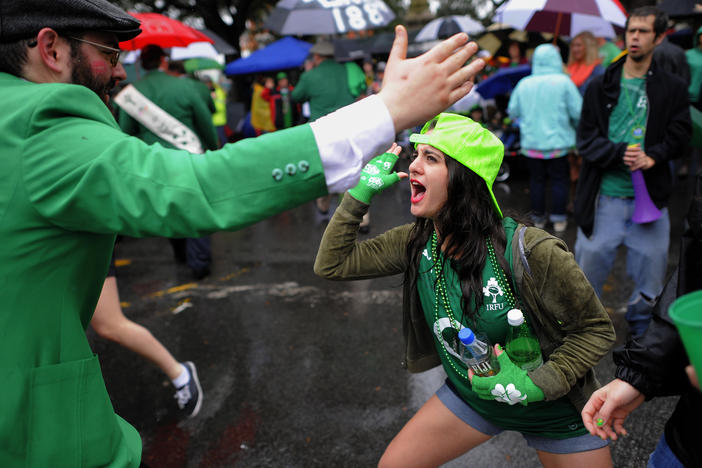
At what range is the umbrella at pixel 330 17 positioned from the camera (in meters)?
7.29

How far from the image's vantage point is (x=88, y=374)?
1.50m

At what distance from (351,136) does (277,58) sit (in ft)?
42.1

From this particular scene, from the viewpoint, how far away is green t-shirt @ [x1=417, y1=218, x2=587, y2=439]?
2162mm

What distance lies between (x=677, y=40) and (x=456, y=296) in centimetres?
1089

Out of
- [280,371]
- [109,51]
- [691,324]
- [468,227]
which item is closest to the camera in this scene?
[691,324]

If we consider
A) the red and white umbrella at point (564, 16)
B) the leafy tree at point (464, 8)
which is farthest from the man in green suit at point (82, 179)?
the leafy tree at point (464, 8)

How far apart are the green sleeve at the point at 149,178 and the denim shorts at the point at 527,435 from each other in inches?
55.6

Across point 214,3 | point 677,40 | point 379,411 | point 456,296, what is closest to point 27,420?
point 456,296

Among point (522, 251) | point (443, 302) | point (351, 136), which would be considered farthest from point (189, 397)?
point (351, 136)

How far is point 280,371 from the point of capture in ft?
13.9

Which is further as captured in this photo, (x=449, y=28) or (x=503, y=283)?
(x=449, y=28)

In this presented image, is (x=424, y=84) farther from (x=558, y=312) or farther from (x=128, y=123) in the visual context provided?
(x=128, y=123)

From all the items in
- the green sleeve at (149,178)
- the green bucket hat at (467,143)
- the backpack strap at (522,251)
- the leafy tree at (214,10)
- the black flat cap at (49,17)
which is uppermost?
the black flat cap at (49,17)

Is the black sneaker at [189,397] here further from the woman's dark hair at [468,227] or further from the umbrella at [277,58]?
the umbrella at [277,58]
